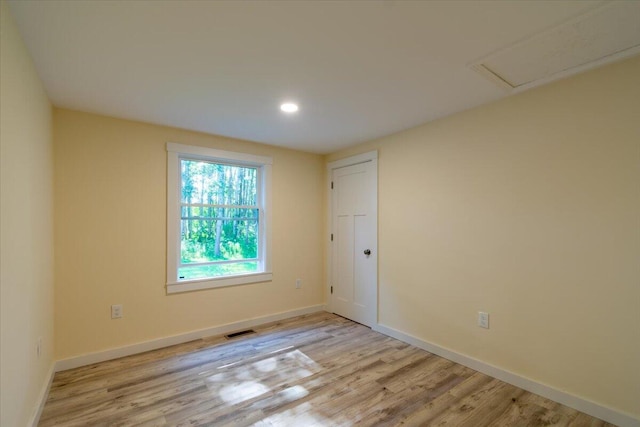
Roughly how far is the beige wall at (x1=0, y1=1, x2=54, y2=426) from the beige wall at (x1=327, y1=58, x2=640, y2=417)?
2.98m

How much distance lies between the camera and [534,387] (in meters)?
2.17

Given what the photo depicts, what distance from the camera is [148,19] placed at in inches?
58.2

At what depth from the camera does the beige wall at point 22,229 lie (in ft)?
4.43

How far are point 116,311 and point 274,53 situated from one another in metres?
2.70

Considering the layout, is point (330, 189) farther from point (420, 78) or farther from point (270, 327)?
point (420, 78)

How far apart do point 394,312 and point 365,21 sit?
2790 millimetres

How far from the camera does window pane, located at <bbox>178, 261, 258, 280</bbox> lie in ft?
10.7

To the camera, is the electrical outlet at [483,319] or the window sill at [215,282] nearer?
the electrical outlet at [483,319]

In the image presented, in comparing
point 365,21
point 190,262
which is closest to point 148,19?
point 365,21

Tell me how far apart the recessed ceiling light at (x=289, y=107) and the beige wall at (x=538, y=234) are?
1311 mm

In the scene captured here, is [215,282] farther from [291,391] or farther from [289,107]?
[289,107]

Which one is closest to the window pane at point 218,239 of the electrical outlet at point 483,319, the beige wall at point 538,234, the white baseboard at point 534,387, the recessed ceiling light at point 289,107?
the recessed ceiling light at point 289,107

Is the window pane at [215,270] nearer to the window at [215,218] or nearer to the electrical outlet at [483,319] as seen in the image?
the window at [215,218]

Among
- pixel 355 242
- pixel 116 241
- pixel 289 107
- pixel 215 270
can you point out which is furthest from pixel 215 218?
pixel 355 242
